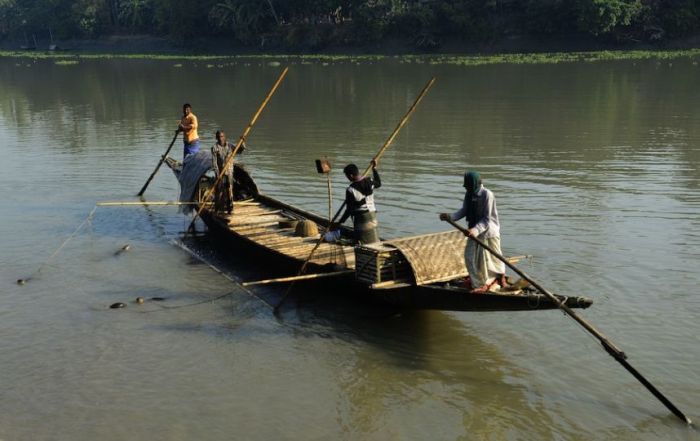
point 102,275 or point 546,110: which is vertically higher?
point 546,110

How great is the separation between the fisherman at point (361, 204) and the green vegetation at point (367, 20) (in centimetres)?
4386

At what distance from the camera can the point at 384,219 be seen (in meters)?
12.6

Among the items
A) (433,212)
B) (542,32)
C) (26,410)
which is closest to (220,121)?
(433,212)

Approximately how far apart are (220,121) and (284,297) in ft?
54.9

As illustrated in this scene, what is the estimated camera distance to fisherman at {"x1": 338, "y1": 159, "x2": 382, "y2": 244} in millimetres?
8852

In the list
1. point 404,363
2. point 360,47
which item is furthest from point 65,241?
point 360,47

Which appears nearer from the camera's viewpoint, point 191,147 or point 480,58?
point 191,147

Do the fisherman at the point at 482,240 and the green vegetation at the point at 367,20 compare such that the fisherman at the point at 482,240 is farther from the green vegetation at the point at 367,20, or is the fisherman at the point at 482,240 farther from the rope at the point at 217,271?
the green vegetation at the point at 367,20

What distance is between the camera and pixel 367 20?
57875 millimetres

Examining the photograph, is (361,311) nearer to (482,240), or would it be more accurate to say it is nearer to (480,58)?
(482,240)

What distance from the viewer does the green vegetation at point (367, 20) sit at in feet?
162

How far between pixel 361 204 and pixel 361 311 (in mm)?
1258

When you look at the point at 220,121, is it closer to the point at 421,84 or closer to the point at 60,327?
the point at 421,84

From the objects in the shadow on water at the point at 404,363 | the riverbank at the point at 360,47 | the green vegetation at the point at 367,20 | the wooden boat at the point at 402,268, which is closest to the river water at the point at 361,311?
the shadow on water at the point at 404,363
